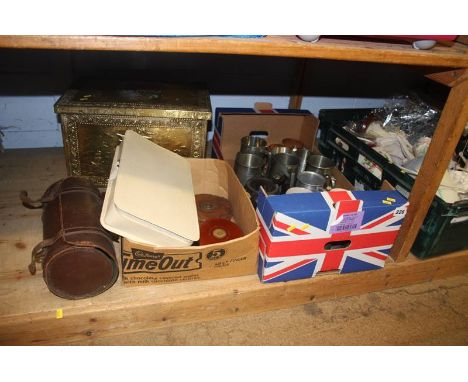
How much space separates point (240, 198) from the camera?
112cm

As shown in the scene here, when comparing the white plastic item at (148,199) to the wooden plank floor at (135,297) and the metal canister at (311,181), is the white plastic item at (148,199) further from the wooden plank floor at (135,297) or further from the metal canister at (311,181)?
the metal canister at (311,181)

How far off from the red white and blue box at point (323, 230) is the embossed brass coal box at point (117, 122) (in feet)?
1.51

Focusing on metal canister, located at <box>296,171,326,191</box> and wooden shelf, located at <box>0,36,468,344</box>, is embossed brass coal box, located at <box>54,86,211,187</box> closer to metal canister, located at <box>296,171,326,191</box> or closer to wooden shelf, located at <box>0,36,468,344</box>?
wooden shelf, located at <box>0,36,468,344</box>

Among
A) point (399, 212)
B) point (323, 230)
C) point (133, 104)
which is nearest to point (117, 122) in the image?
point (133, 104)

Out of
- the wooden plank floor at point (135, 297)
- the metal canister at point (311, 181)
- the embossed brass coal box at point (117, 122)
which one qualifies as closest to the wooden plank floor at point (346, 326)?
the wooden plank floor at point (135, 297)

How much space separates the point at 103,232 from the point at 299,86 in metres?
1.29

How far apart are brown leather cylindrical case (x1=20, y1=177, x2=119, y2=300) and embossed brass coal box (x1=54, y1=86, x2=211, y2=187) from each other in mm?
354

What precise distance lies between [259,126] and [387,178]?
652 mm

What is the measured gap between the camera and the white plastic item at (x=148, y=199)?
830 mm

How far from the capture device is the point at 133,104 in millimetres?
1207

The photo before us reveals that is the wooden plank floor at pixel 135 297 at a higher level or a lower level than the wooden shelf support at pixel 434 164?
lower

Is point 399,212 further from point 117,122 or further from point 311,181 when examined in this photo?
point 117,122

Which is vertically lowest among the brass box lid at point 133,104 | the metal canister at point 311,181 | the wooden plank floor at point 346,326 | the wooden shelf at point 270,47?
the wooden plank floor at point 346,326
